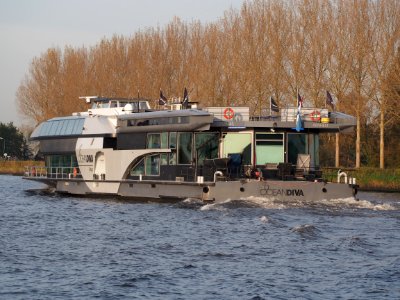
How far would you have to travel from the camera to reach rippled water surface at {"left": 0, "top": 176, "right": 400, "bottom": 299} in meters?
18.5

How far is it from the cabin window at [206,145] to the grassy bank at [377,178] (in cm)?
2038

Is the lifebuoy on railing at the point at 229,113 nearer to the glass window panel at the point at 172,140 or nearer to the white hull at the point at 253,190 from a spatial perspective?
the glass window panel at the point at 172,140

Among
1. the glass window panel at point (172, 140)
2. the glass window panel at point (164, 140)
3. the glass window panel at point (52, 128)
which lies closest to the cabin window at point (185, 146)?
the glass window panel at point (172, 140)

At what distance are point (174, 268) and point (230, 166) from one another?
1549 cm

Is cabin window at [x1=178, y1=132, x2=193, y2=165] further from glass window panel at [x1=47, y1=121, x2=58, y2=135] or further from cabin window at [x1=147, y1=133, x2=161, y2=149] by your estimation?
glass window panel at [x1=47, y1=121, x2=58, y2=135]

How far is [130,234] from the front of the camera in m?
26.9

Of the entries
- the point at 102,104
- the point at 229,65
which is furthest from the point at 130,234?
the point at 229,65

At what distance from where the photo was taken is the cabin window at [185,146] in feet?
122

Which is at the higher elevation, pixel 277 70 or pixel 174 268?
pixel 277 70

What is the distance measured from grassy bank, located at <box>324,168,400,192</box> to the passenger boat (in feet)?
64.3

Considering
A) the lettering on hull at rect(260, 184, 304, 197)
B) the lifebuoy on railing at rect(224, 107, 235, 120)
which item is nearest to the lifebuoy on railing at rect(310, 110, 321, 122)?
the lifebuoy on railing at rect(224, 107, 235, 120)

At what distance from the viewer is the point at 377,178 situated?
57.3m

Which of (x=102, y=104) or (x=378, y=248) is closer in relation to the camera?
(x=378, y=248)

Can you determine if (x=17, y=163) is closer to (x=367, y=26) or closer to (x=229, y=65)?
(x=229, y=65)
